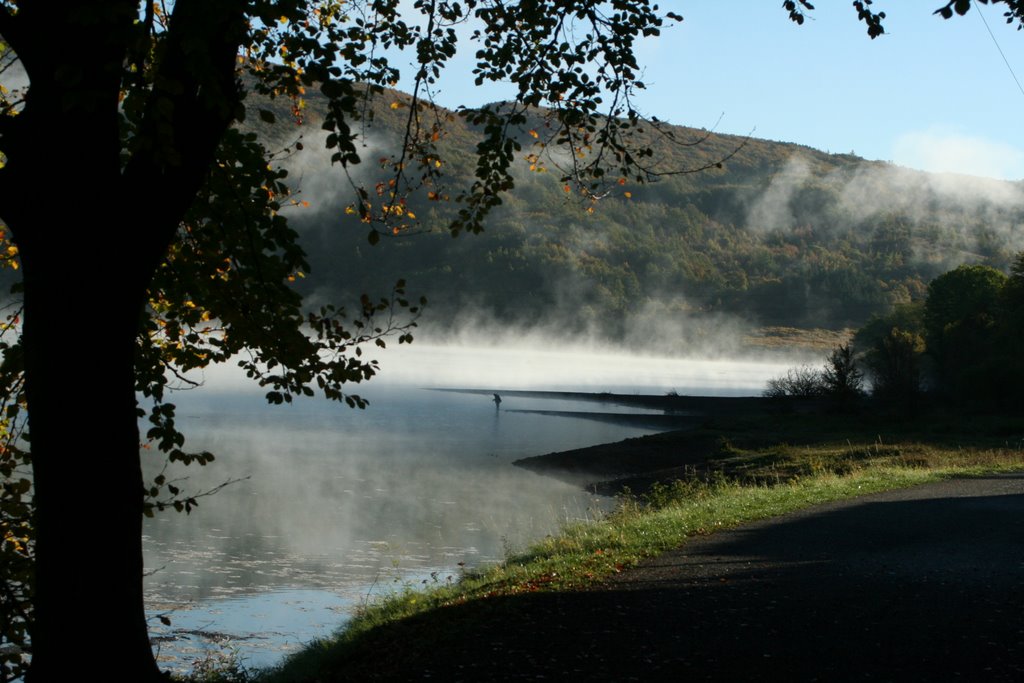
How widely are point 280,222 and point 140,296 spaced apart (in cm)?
162

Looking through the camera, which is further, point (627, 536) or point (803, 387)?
point (803, 387)

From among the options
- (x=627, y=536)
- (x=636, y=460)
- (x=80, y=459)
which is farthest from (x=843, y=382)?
(x=80, y=459)

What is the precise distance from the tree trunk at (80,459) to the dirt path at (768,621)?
2929 mm

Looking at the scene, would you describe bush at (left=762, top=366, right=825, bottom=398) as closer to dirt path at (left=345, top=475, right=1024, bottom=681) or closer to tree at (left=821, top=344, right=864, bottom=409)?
tree at (left=821, top=344, right=864, bottom=409)

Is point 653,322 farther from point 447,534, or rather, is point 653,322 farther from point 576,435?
point 447,534

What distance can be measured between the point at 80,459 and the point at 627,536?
9396 millimetres

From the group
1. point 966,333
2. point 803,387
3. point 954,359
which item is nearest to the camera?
point 803,387

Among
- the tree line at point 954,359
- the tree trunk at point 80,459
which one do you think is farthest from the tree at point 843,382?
the tree trunk at point 80,459

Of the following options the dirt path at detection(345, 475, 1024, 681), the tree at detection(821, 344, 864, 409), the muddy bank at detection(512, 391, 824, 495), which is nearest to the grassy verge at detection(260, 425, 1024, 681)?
the dirt path at detection(345, 475, 1024, 681)

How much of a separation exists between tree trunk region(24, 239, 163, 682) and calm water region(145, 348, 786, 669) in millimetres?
5290

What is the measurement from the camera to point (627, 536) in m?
13.6

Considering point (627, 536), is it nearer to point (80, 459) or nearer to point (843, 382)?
point (80, 459)

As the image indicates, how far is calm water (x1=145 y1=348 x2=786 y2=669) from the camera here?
621 inches

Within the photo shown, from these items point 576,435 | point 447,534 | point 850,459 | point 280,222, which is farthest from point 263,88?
point 576,435
